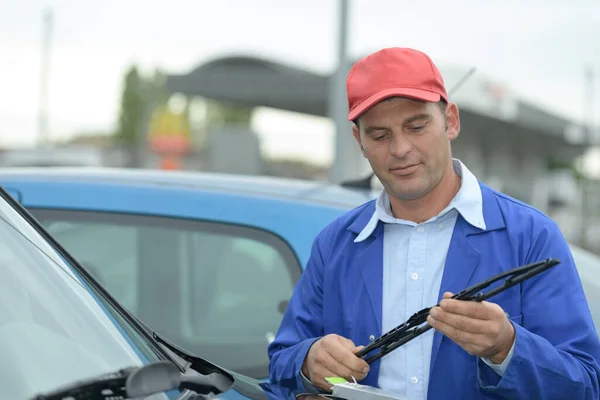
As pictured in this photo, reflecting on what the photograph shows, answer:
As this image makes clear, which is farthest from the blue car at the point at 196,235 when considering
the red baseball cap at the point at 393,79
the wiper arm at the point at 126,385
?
the wiper arm at the point at 126,385

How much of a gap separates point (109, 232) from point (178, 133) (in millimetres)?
39602

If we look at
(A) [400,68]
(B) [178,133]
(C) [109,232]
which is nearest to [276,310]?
(C) [109,232]

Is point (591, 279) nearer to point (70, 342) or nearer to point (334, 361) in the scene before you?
point (334, 361)

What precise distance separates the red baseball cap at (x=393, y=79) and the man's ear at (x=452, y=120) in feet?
0.30

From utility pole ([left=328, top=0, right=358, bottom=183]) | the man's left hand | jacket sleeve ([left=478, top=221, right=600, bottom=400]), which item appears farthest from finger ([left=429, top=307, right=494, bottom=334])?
utility pole ([left=328, top=0, right=358, bottom=183])

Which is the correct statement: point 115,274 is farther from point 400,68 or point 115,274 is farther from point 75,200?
point 400,68

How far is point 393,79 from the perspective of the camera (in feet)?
7.61

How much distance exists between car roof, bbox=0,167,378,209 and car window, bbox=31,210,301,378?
7.2 inches

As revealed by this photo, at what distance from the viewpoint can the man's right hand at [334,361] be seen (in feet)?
7.23

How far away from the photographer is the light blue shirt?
7.50 feet

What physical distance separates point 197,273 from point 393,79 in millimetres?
1799

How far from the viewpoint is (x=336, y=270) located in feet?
8.01

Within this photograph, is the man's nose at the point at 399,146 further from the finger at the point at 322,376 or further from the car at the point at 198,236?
the car at the point at 198,236

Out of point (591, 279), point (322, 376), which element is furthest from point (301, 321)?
point (591, 279)
